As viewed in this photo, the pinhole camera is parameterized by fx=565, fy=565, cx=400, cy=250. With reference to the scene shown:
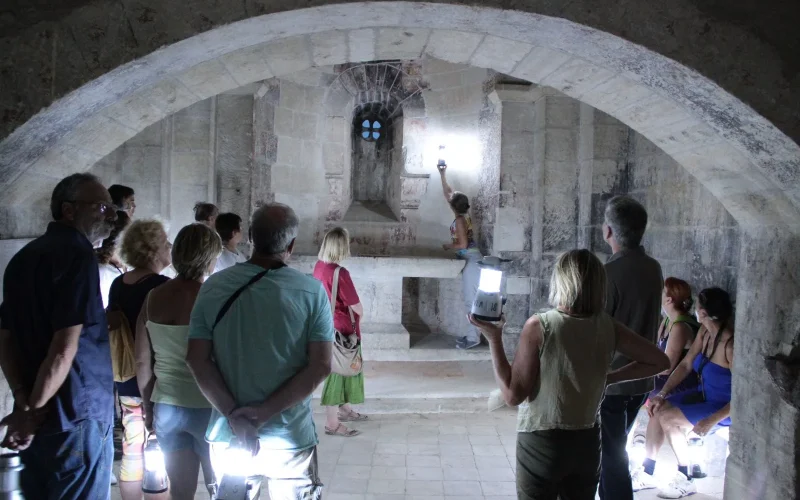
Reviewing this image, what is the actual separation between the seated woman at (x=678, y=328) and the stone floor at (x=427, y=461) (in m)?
0.57

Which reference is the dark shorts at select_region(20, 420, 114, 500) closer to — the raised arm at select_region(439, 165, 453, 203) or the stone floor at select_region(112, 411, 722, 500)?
the stone floor at select_region(112, 411, 722, 500)

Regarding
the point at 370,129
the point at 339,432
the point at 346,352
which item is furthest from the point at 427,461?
the point at 370,129

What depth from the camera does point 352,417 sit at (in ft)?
14.6

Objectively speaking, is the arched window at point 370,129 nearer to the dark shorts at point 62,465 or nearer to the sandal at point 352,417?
the sandal at point 352,417

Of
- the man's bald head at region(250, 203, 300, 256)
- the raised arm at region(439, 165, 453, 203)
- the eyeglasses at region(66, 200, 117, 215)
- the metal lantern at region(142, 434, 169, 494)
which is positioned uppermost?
the raised arm at region(439, 165, 453, 203)

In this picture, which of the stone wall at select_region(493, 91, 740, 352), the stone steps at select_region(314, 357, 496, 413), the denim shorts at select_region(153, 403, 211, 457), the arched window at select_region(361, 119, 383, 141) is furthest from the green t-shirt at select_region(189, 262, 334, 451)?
the arched window at select_region(361, 119, 383, 141)

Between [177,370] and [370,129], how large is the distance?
5904 mm

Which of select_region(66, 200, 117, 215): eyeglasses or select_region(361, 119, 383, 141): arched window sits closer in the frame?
select_region(66, 200, 117, 215): eyeglasses

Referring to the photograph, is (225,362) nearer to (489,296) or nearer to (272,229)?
(272,229)

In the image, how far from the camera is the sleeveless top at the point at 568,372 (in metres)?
1.79

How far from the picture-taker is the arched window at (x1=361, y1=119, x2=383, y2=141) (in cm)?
758

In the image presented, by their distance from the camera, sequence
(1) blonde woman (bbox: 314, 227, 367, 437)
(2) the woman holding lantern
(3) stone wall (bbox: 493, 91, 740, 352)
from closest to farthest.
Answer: (1) blonde woman (bbox: 314, 227, 367, 437)
(3) stone wall (bbox: 493, 91, 740, 352)
(2) the woman holding lantern

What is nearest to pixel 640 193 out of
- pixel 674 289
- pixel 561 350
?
pixel 674 289

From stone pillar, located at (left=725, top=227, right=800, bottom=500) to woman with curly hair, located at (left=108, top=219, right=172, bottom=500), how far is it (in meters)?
2.71
